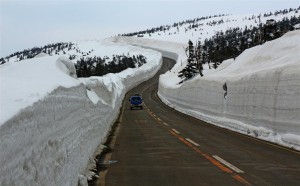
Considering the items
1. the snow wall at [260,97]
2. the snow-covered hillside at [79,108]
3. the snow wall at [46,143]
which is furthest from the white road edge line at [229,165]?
the snow wall at [260,97]

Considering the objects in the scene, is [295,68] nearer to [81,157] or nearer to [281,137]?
[281,137]

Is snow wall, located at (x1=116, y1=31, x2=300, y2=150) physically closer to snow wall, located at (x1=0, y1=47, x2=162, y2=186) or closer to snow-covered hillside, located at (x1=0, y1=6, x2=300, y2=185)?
snow-covered hillside, located at (x1=0, y1=6, x2=300, y2=185)

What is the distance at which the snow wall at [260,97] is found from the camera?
16.6m

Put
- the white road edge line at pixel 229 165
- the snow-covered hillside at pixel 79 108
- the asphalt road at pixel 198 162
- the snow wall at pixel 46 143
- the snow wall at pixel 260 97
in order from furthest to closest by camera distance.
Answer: the snow wall at pixel 260 97, the white road edge line at pixel 229 165, the asphalt road at pixel 198 162, the snow-covered hillside at pixel 79 108, the snow wall at pixel 46 143

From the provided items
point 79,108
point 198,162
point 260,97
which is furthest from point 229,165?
point 260,97

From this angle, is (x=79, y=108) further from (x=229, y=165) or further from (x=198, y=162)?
(x=229, y=165)

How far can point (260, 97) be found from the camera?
66.1ft

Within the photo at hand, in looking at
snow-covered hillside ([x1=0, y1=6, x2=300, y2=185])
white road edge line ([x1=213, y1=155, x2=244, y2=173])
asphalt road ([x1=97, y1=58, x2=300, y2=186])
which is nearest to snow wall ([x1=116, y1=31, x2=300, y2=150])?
snow-covered hillside ([x1=0, y1=6, x2=300, y2=185])

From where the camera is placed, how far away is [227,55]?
80.1 m

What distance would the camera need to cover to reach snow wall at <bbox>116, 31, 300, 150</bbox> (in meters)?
16.6

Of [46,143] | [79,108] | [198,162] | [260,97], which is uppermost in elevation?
[79,108]

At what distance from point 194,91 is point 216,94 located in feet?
26.1

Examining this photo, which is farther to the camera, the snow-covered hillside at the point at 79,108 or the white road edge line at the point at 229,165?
the white road edge line at the point at 229,165

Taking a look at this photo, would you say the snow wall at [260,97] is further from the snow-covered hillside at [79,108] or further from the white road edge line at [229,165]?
the white road edge line at [229,165]
